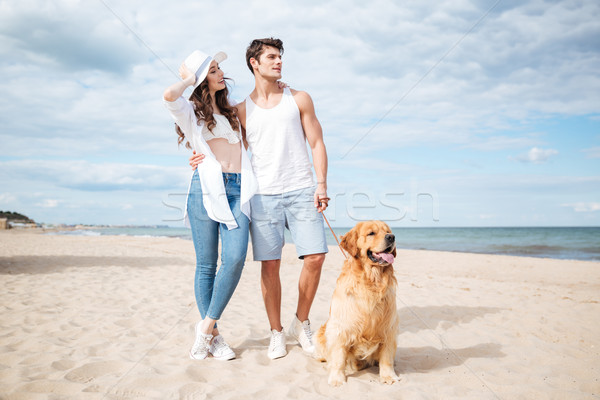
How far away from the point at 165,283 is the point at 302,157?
457cm

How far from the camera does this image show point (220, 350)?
2863 millimetres

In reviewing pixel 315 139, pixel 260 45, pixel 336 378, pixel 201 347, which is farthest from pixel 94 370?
pixel 260 45

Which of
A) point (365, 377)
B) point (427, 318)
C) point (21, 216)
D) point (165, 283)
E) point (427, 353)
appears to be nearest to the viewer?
point (365, 377)

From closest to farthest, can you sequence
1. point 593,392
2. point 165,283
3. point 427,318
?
point 593,392 < point 427,318 < point 165,283

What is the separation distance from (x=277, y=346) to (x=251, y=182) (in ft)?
4.40

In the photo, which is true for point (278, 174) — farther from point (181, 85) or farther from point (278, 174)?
point (181, 85)

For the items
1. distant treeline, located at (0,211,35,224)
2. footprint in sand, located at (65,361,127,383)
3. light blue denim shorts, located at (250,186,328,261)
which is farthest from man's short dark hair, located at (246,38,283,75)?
distant treeline, located at (0,211,35,224)

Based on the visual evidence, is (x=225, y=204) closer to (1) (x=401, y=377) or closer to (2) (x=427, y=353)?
(1) (x=401, y=377)

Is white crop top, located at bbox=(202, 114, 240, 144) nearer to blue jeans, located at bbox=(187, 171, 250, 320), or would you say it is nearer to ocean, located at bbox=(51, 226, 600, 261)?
blue jeans, located at bbox=(187, 171, 250, 320)

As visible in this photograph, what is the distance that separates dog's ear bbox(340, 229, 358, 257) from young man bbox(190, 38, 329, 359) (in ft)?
0.71

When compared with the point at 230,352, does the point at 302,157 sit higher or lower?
higher

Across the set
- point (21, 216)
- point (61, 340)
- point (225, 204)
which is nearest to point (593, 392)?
point (225, 204)

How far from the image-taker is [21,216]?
1801 inches

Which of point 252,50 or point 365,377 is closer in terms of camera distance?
point 365,377
